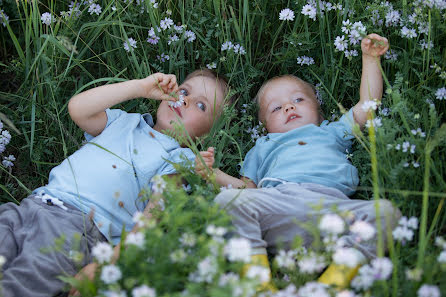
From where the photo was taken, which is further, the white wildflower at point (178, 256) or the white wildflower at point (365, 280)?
the white wildflower at point (365, 280)

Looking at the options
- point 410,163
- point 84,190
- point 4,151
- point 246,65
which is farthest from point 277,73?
point 4,151

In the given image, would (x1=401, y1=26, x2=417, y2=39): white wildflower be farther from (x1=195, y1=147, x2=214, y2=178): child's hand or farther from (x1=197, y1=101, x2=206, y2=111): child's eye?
(x1=195, y1=147, x2=214, y2=178): child's hand

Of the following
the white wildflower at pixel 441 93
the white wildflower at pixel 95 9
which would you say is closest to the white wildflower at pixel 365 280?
the white wildflower at pixel 441 93

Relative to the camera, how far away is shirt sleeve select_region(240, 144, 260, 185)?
3158 mm

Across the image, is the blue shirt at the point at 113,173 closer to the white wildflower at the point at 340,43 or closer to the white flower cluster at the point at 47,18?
the white flower cluster at the point at 47,18

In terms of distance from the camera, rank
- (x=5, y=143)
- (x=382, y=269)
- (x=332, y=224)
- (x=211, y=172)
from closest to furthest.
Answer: (x=332, y=224), (x=382, y=269), (x=211, y=172), (x=5, y=143)

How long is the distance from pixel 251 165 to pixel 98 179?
0.95 meters

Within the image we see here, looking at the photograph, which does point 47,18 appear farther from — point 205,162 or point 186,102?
point 205,162

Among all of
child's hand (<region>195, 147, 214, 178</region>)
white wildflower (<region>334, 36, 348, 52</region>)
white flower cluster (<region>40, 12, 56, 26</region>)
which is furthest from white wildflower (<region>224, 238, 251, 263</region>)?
white flower cluster (<region>40, 12, 56, 26</region>)

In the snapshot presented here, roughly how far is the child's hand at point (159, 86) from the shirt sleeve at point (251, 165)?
0.61 m

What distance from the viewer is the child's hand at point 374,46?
296cm

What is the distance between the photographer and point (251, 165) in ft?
10.5

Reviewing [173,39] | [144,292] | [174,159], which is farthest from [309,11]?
[144,292]

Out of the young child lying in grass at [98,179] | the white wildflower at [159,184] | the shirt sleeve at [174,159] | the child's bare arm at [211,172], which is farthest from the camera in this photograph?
the shirt sleeve at [174,159]
